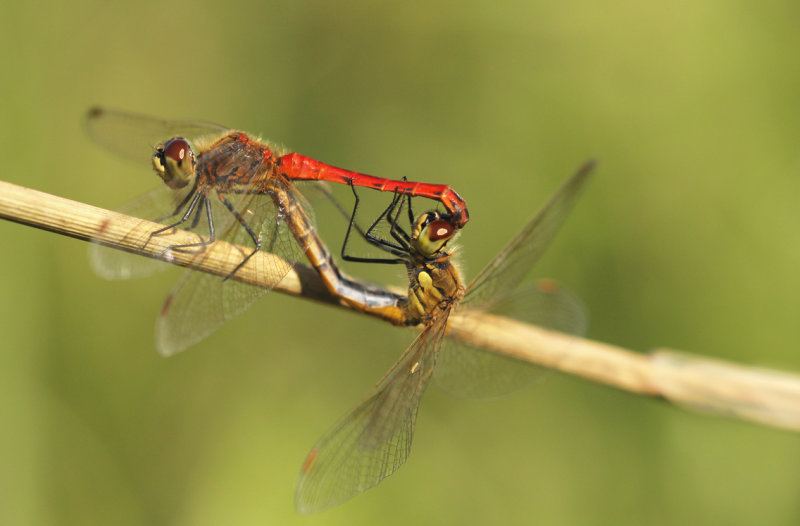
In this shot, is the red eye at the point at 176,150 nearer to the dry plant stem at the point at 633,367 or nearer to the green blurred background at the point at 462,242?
the dry plant stem at the point at 633,367

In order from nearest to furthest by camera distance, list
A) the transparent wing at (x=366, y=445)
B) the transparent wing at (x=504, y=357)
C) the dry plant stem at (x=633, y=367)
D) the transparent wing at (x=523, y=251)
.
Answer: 1. the transparent wing at (x=366, y=445)
2. the dry plant stem at (x=633, y=367)
3. the transparent wing at (x=523, y=251)
4. the transparent wing at (x=504, y=357)

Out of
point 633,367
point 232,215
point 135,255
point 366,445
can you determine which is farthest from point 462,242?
point 135,255

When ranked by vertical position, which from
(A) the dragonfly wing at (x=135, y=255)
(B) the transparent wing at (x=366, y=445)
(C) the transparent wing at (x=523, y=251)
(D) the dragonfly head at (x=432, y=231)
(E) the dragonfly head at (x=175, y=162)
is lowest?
(B) the transparent wing at (x=366, y=445)

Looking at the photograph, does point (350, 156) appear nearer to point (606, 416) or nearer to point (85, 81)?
point (85, 81)

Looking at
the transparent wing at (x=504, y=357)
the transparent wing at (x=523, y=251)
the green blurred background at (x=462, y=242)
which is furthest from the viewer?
the green blurred background at (x=462, y=242)

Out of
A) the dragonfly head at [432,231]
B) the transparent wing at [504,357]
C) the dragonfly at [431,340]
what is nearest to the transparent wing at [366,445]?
the dragonfly at [431,340]

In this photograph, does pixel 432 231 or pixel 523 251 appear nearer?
pixel 432 231

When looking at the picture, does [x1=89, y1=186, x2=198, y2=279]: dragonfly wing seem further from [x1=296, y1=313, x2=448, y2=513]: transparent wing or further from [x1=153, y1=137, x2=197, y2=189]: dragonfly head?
[x1=296, y1=313, x2=448, y2=513]: transparent wing

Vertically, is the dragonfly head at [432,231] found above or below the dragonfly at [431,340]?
above

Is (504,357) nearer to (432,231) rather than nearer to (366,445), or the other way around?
(432,231)
